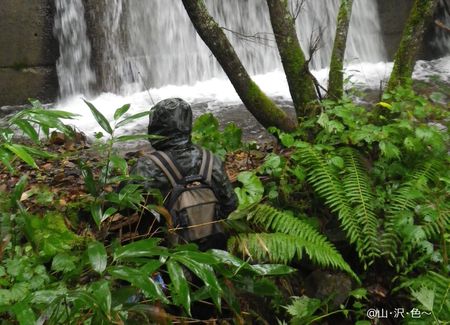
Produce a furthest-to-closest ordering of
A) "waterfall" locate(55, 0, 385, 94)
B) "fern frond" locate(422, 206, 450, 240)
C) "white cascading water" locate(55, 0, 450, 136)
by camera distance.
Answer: "waterfall" locate(55, 0, 385, 94) < "white cascading water" locate(55, 0, 450, 136) < "fern frond" locate(422, 206, 450, 240)

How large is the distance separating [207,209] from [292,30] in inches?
104

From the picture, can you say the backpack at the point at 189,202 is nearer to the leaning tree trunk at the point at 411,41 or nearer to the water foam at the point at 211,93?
the leaning tree trunk at the point at 411,41

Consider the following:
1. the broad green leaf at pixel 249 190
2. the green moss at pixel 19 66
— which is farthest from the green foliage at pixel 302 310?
the green moss at pixel 19 66

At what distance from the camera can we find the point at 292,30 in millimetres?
4672

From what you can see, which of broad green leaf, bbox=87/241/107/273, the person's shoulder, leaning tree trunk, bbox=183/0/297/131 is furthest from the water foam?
broad green leaf, bbox=87/241/107/273

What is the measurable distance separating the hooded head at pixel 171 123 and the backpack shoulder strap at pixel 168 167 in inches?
4.6

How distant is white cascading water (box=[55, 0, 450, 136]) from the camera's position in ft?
31.6

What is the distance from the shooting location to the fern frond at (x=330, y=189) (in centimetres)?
344

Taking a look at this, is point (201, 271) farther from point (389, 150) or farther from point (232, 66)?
point (232, 66)

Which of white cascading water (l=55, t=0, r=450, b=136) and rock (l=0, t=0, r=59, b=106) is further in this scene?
white cascading water (l=55, t=0, r=450, b=136)

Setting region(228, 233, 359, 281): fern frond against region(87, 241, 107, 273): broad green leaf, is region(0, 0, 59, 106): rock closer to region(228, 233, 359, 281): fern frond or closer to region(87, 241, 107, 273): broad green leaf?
region(228, 233, 359, 281): fern frond

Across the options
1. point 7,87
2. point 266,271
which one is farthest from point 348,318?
point 7,87

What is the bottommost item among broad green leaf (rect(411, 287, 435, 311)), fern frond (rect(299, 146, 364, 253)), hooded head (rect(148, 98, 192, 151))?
broad green leaf (rect(411, 287, 435, 311))

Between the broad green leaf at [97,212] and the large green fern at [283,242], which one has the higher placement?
the broad green leaf at [97,212]
